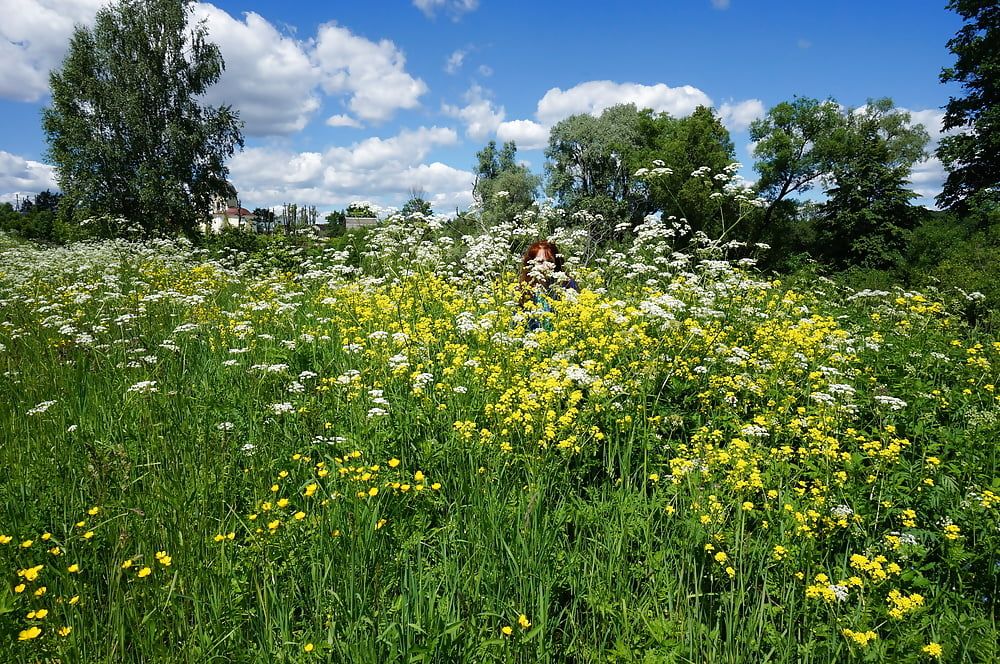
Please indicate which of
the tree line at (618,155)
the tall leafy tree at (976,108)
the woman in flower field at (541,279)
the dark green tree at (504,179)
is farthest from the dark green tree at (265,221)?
the tall leafy tree at (976,108)

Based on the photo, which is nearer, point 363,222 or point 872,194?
point 872,194

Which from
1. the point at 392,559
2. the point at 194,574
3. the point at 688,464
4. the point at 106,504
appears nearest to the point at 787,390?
the point at 688,464

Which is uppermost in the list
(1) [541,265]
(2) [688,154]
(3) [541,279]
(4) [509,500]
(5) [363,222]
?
(2) [688,154]

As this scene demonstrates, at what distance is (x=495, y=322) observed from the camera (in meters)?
5.53

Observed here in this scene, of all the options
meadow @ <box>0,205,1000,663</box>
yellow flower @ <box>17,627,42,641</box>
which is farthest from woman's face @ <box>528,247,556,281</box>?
yellow flower @ <box>17,627,42,641</box>

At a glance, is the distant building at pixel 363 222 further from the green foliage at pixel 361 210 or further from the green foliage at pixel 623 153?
the green foliage at pixel 623 153

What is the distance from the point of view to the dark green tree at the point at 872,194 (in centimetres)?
3578

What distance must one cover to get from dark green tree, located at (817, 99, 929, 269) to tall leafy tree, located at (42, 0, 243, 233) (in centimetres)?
4169

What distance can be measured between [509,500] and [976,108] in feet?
111

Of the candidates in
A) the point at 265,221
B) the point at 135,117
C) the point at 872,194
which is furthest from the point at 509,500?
the point at 872,194

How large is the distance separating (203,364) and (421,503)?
10.7 ft

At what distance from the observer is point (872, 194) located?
3712cm

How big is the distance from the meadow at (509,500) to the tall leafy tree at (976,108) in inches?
1043

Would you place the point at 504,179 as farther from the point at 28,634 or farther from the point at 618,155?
the point at 28,634
